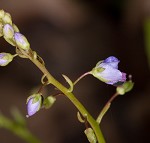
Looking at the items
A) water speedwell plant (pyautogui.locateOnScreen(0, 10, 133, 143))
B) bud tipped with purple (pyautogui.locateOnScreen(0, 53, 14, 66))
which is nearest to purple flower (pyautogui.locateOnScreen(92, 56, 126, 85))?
water speedwell plant (pyautogui.locateOnScreen(0, 10, 133, 143))

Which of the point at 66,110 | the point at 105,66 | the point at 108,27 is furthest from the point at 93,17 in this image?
the point at 105,66

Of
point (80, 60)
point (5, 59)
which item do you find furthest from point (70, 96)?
point (80, 60)

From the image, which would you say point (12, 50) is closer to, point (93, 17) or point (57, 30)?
point (57, 30)

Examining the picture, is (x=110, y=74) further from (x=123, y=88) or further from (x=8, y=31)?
(x=8, y=31)

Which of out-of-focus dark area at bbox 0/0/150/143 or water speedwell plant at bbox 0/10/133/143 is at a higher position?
water speedwell plant at bbox 0/10/133/143

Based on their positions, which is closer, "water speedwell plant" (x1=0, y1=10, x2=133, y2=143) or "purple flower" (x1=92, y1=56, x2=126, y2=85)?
"water speedwell plant" (x1=0, y1=10, x2=133, y2=143)

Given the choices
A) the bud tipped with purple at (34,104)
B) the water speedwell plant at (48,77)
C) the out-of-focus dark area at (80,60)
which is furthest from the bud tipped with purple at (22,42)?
the out-of-focus dark area at (80,60)

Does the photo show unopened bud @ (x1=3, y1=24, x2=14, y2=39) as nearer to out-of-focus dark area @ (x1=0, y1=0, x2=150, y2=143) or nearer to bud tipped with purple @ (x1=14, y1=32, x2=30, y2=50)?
bud tipped with purple @ (x1=14, y1=32, x2=30, y2=50)
